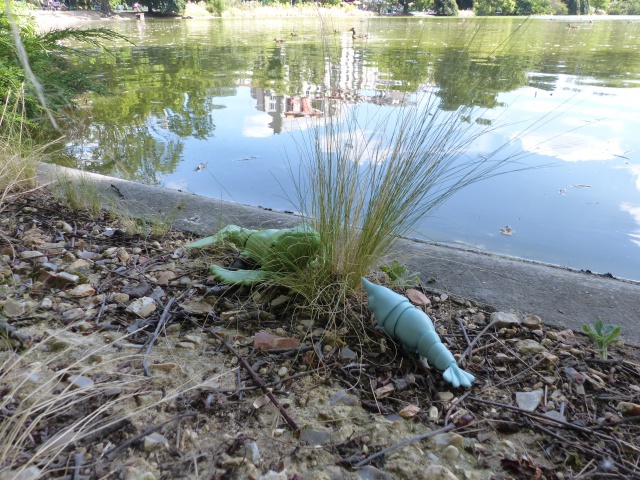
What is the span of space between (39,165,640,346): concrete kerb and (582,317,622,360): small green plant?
5.1 inches

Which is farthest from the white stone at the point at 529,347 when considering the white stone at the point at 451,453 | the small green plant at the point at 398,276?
the white stone at the point at 451,453

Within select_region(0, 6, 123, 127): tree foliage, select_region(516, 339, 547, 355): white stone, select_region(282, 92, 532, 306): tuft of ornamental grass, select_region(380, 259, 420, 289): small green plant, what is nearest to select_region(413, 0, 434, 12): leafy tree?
select_region(282, 92, 532, 306): tuft of ornamental grass

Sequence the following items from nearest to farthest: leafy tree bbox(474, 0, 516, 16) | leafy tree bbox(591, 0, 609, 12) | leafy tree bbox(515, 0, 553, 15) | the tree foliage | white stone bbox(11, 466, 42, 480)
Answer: white stone bbox(11, 466, 42, 480), leafy tree bbox(515, 0, 553, 15), leafy tree bbox(474, 0, 516, 16), the tree foliage, leafy tree bbox(591, 0, 609, 12)

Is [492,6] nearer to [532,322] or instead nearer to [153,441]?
[532,322]

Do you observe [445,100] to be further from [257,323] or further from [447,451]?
[447,451]

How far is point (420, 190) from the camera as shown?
1525 mm

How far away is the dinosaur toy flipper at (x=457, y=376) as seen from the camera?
1210 millimetres

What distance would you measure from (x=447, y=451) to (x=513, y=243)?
1828mm

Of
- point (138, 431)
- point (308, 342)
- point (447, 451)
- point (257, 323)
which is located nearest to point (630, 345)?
point (447, 451)

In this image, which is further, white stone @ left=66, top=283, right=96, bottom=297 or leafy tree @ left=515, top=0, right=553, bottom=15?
leafy tree @ left=515, top=0, right=553, bottom=15

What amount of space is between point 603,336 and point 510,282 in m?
0.49

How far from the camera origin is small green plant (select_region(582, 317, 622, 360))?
132 centimetres

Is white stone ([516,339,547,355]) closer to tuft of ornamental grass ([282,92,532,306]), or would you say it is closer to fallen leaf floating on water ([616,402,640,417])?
fallen leaf floating on water ([616,402,640,417])

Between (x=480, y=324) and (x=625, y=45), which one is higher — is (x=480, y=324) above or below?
below
